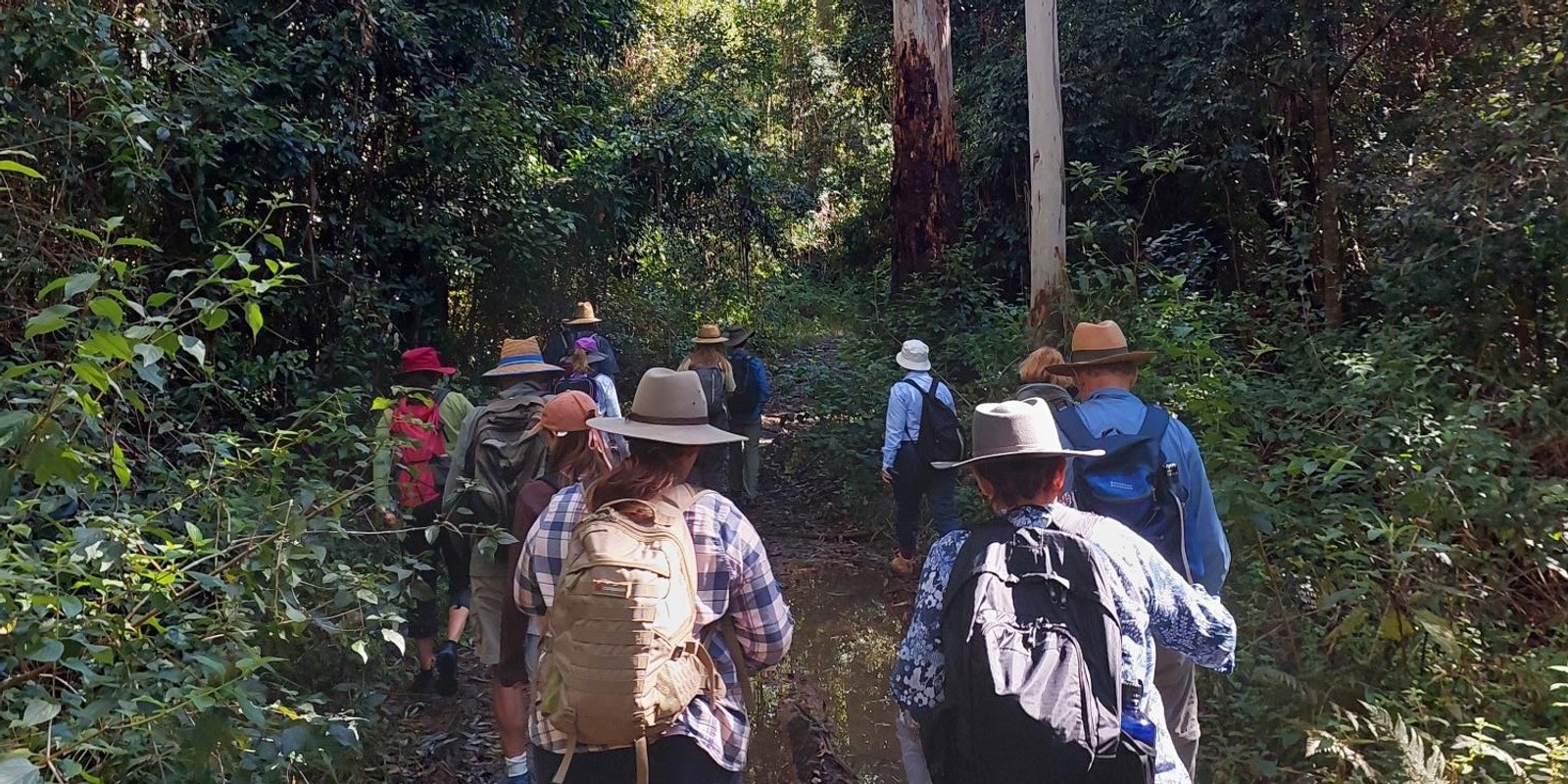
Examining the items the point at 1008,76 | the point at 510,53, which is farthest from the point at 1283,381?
the point at 510,53

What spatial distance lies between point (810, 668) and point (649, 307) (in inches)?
355

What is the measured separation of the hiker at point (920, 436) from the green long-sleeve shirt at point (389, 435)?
3.04m

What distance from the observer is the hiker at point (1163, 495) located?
3.70m

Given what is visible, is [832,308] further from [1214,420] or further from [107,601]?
[107,601]

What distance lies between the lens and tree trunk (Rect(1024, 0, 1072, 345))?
9336 mm

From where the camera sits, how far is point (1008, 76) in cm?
1321

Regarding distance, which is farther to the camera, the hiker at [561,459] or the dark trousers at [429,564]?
the dark trousers at [429,564]

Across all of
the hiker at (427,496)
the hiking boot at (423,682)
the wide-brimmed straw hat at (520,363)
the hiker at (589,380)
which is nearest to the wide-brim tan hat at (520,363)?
the wide-brimmed straw hat at (520,363)

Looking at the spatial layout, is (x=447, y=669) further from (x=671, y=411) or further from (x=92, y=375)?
(x=92, y=375)

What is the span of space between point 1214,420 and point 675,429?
13.5 feet

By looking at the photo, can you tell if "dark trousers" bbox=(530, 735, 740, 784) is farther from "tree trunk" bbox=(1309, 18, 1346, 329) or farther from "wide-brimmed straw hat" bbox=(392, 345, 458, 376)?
"tree trunk" bbox=(1309, 18, 1346, 329)

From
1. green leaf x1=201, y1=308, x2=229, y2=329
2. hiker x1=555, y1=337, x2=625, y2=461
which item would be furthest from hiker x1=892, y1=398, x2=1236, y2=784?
hiker x1=555, y1=337, x2=625, y2=461

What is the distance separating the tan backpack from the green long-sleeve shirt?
1.35 meters

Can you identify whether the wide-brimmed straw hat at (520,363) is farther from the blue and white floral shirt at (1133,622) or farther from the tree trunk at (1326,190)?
the tree trunk at (1326,190)
